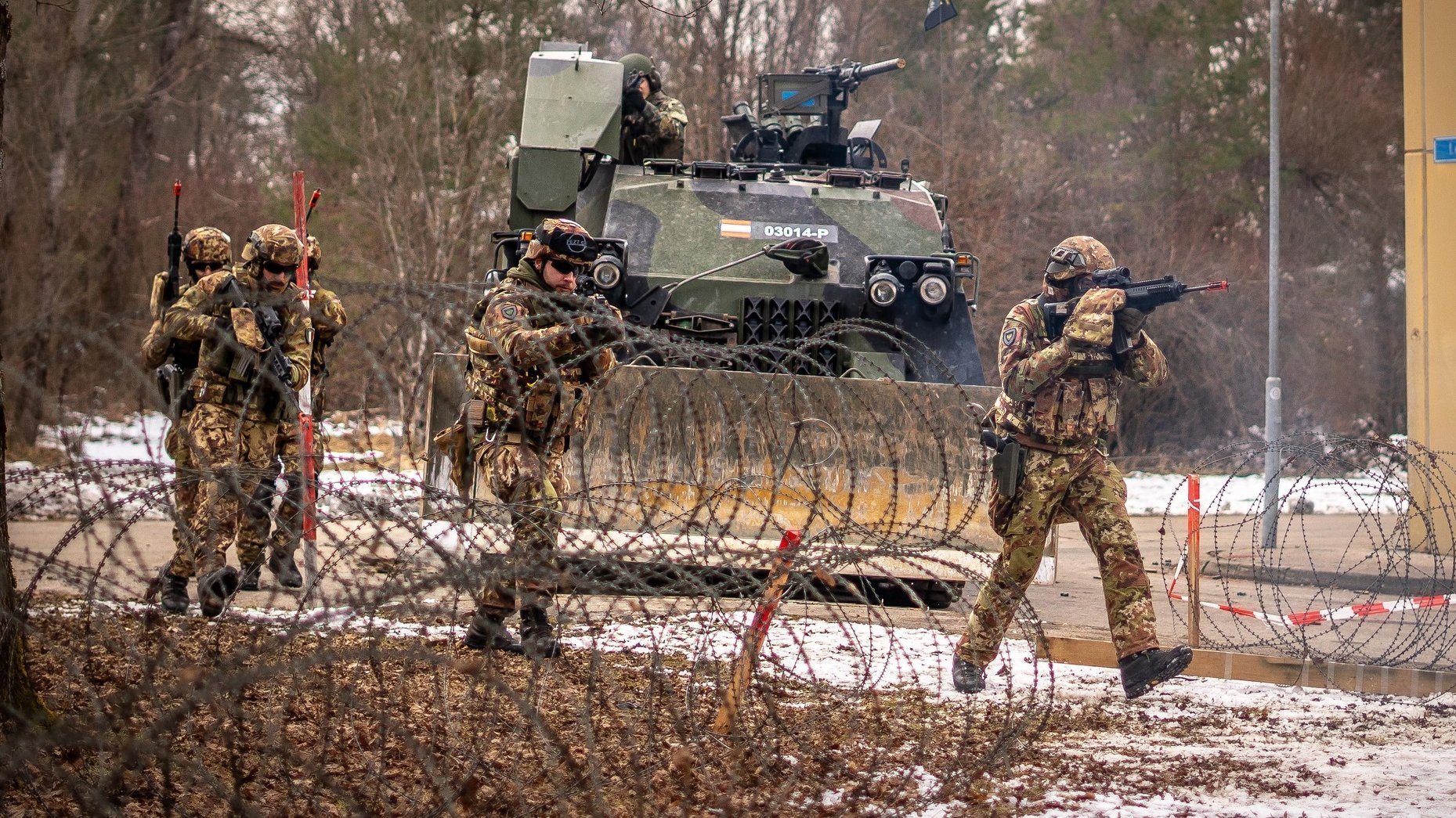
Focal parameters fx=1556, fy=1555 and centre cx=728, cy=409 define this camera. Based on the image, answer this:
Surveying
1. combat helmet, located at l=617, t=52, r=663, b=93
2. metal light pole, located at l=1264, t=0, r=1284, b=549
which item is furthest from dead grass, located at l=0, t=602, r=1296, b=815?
metal light pole, located at l=1264, t=0, r=1284, b=549

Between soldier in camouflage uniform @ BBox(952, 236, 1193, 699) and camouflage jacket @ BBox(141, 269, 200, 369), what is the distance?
4026 mm

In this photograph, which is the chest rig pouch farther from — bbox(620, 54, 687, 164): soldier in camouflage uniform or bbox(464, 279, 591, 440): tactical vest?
bbox(620, 54, 687, 164): soldier in camouflage uniform

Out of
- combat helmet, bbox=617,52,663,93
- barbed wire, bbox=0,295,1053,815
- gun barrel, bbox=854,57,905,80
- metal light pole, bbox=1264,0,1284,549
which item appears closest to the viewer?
barbed wire, bbox=0,295,1053,815

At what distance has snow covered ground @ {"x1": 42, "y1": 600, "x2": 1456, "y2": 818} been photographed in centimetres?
478

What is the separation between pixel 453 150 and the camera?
21.2 meters

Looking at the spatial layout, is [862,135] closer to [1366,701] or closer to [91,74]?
[1366,701]

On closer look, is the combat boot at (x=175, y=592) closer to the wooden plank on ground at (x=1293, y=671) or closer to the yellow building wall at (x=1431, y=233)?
the wooden plank on ground at (x=1293, y=671)

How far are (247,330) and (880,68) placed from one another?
519 cm

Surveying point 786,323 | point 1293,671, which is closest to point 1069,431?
point 1293,671

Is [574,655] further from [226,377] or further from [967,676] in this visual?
[226,377]

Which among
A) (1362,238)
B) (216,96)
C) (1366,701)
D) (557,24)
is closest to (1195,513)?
(1366,701)

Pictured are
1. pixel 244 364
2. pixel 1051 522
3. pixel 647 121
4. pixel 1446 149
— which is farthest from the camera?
pixel 1446 149

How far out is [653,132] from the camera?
1095 centimetres

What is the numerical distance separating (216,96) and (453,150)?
9802 millimetres
